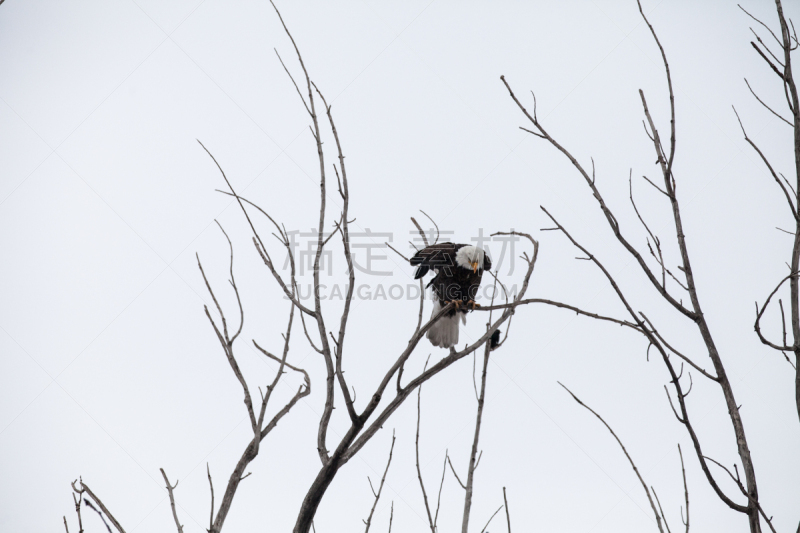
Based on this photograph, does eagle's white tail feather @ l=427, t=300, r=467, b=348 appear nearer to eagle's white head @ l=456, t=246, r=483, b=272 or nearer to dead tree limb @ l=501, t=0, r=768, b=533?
eagle's white head @ l=456, t=246, r=483, b=272

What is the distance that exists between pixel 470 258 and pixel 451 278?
0.98 ft

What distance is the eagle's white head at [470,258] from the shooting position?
459 centimetres

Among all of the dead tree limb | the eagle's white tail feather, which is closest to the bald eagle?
the eagle's white tail feather

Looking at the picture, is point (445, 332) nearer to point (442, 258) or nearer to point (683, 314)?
point (442, 258)

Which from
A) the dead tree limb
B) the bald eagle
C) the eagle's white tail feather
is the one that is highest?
the bald eagle

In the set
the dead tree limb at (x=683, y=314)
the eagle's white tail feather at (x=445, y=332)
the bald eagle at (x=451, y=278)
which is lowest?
the dead tree limb at (x=683, y=314)

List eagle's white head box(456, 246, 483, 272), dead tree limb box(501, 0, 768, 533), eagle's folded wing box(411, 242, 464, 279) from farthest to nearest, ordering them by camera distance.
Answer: eagle's folded wing box(411, 242, 464, 279)
eagle's white head box(456, 246, 483, 272)
dead tree limb box(501, 0, 768, 533)

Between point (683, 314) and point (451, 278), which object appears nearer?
point (683, 314)


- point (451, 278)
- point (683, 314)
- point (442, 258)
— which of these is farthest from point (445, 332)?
point (683, 314)

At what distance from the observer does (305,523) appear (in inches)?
55.2

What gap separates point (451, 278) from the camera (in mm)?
4805

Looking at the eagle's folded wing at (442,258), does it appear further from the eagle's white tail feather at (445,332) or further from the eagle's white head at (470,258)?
the eagle's white tail feather at (445,332)

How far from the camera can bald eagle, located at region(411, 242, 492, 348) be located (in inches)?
182

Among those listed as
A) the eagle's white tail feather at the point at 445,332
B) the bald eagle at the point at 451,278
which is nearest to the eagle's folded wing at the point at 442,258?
the bald eagle at the point at 451,278
